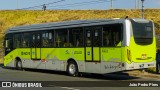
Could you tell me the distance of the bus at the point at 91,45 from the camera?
19.3 meters

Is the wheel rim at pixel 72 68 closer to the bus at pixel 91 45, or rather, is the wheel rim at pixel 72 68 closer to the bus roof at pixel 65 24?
the bus at pixel 91 45

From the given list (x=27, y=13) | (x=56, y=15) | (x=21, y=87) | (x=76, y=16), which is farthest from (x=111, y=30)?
(x=27, y=13)

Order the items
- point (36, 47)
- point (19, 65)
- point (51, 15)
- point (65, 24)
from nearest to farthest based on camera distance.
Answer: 1. point (65, 24)
2. point (36, 47)
3. point (19, 65)
4. point (51, 15)

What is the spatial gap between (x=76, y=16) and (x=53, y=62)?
154 ft

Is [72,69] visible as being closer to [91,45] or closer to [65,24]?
[91,45]

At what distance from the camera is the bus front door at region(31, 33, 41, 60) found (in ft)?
83.7

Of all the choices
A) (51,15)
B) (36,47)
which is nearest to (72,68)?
(36,47)

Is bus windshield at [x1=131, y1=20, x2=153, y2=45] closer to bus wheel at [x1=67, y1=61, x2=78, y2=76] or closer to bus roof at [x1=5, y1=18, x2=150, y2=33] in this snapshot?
bus roof at [x1=5, y1=18, x2=150, y2=33]

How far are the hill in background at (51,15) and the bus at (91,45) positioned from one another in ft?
127

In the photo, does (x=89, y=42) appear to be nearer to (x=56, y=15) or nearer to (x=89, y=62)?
(x=89, y=62)

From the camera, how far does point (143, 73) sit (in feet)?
73.7

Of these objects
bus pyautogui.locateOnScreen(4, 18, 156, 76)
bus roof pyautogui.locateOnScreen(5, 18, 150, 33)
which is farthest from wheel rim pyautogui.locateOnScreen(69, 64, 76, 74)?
bus roof pyautogui.locateOnScreen(5, 18, 150, 33)

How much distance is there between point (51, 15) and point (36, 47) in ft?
167

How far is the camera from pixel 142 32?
19.8m
